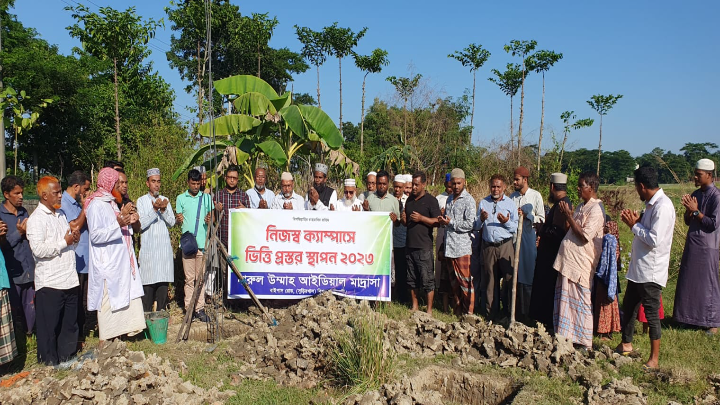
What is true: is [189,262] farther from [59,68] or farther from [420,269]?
[59,68]

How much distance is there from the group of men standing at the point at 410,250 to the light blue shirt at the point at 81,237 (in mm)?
14

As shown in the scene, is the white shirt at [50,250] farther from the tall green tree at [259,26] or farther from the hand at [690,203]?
the tall green tree at [259,26]

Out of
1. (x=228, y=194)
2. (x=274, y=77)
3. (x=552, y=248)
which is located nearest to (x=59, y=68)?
(x=274, y=77)

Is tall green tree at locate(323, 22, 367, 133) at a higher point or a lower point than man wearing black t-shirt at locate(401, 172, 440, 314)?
higher

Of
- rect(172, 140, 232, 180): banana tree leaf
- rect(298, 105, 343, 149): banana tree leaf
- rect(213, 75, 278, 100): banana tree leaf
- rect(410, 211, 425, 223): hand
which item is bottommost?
rect(410, 211, 425, 223): hand

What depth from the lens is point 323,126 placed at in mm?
9469

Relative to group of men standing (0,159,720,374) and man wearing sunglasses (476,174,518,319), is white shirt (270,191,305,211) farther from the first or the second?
man wearing sunglasses (476,174,518,319)

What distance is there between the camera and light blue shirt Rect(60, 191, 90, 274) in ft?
17.5

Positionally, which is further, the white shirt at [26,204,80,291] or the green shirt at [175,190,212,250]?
the green shirt at [175,190,212,250]

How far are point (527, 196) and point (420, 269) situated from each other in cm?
168

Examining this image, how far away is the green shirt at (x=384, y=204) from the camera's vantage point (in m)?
6.56

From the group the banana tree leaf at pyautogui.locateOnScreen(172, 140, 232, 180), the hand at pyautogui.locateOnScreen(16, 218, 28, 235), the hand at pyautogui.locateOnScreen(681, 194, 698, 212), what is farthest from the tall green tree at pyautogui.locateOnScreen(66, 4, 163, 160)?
the hand at pyautogui.locateOnScreen(681, 194, 698, 212)

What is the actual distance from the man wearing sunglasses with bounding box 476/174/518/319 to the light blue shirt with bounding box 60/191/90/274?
468 cm

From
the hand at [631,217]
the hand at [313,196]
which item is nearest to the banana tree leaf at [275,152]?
the hand at [313,196]
